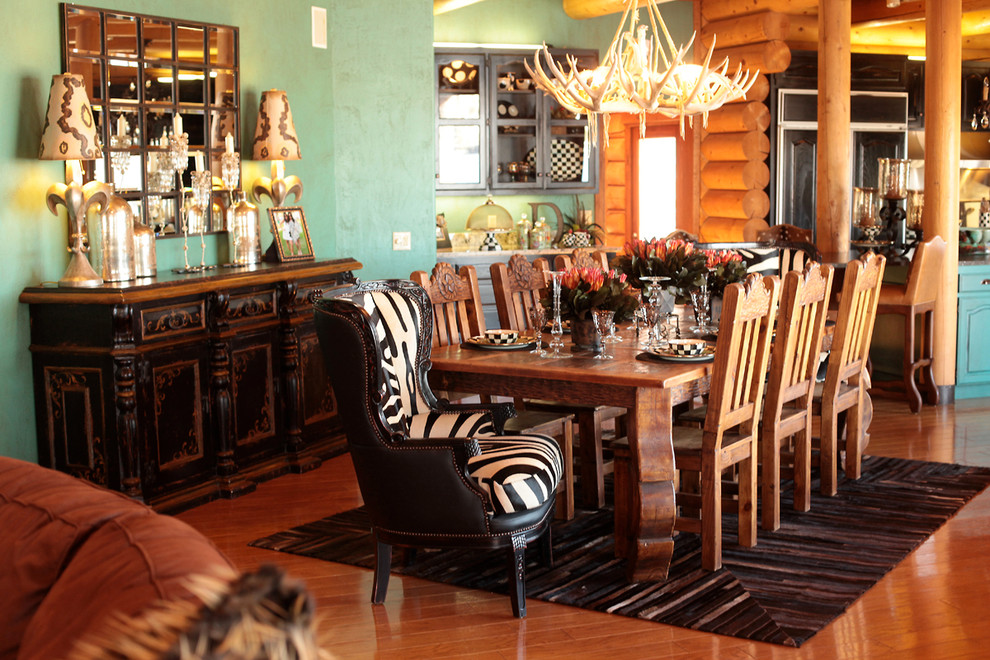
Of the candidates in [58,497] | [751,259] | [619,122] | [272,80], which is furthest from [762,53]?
[58,497]

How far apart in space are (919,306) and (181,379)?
15.4ft

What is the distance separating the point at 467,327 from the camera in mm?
4969

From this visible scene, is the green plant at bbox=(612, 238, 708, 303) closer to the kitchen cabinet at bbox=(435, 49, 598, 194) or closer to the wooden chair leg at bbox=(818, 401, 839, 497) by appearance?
the wooden chair leg at bbox=(818, 401, 839, 497)

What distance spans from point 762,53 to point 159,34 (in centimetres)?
578

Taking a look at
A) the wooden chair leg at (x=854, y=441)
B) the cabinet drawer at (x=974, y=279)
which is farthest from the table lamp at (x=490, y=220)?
the wooden chair leg at (x=854, y=441)

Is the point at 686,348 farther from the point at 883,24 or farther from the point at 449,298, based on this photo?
the point at 883,24

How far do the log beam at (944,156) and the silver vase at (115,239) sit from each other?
Answer: 5152 millimetres

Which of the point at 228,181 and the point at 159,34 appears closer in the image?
the point at 159,34

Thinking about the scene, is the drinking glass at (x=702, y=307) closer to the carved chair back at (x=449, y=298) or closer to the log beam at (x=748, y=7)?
the carved chair back at (x=449, y=298)

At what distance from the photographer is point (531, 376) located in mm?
4012

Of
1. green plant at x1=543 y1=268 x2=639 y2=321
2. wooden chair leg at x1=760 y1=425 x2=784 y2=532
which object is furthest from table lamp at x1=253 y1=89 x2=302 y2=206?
wooden chair leg at x1=760 y1=425 x2=784 y2=532

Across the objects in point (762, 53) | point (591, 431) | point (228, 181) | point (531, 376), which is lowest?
point (591, 431)

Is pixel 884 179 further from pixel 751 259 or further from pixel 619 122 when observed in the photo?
pixel 619 122

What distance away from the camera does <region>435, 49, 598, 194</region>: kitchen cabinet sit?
8.61 metres
